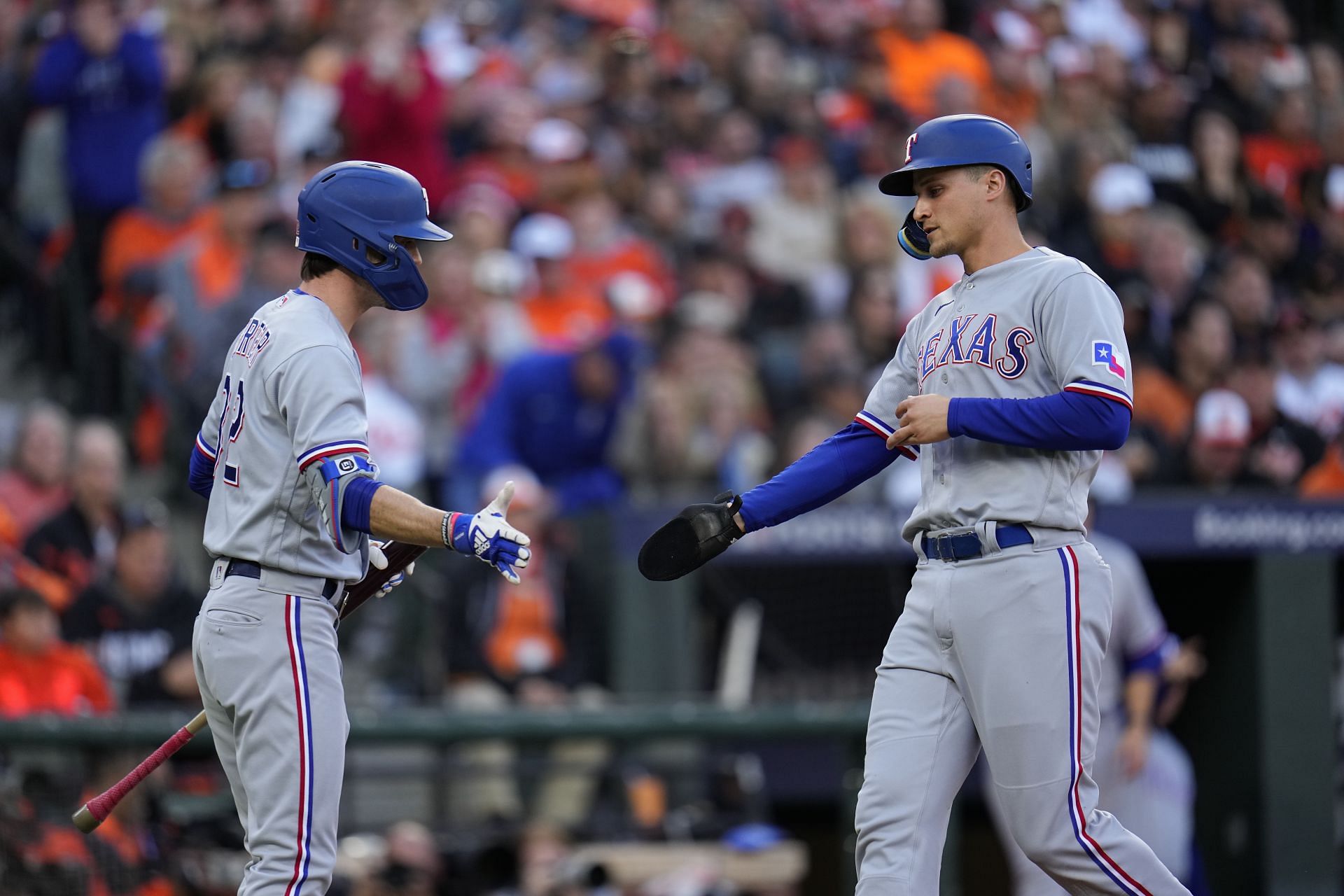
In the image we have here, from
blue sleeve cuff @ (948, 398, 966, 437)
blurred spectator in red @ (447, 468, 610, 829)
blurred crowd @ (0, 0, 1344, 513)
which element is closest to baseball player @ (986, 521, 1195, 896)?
blurred spectator in red @ (447, 468, 610, 829)

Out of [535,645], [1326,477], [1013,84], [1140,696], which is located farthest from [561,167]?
[1140,696]

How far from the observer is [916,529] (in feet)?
14.3

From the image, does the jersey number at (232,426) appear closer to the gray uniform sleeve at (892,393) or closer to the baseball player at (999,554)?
the baseball player at (999,554)

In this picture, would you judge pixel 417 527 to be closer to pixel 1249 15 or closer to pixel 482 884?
pixel 482 884

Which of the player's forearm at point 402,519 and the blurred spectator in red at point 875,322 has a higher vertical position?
the blurred spectator in red at point 875,322

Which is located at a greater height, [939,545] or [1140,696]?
[939,545]

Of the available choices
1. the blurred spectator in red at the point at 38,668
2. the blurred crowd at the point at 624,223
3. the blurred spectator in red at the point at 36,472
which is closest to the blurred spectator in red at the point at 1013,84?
the blurred crowd at the point at 624,223

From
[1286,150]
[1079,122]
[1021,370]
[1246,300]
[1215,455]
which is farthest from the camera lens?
[1286,150]

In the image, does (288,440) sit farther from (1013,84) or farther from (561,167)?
(1013,84)

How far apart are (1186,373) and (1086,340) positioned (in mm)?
6119

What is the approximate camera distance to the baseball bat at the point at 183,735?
4375mm

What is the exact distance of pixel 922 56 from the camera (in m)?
12.4

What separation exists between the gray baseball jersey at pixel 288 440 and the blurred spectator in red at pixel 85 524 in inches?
148

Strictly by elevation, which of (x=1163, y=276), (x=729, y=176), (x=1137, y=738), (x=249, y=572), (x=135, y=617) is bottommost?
(x=1137, y=738)
